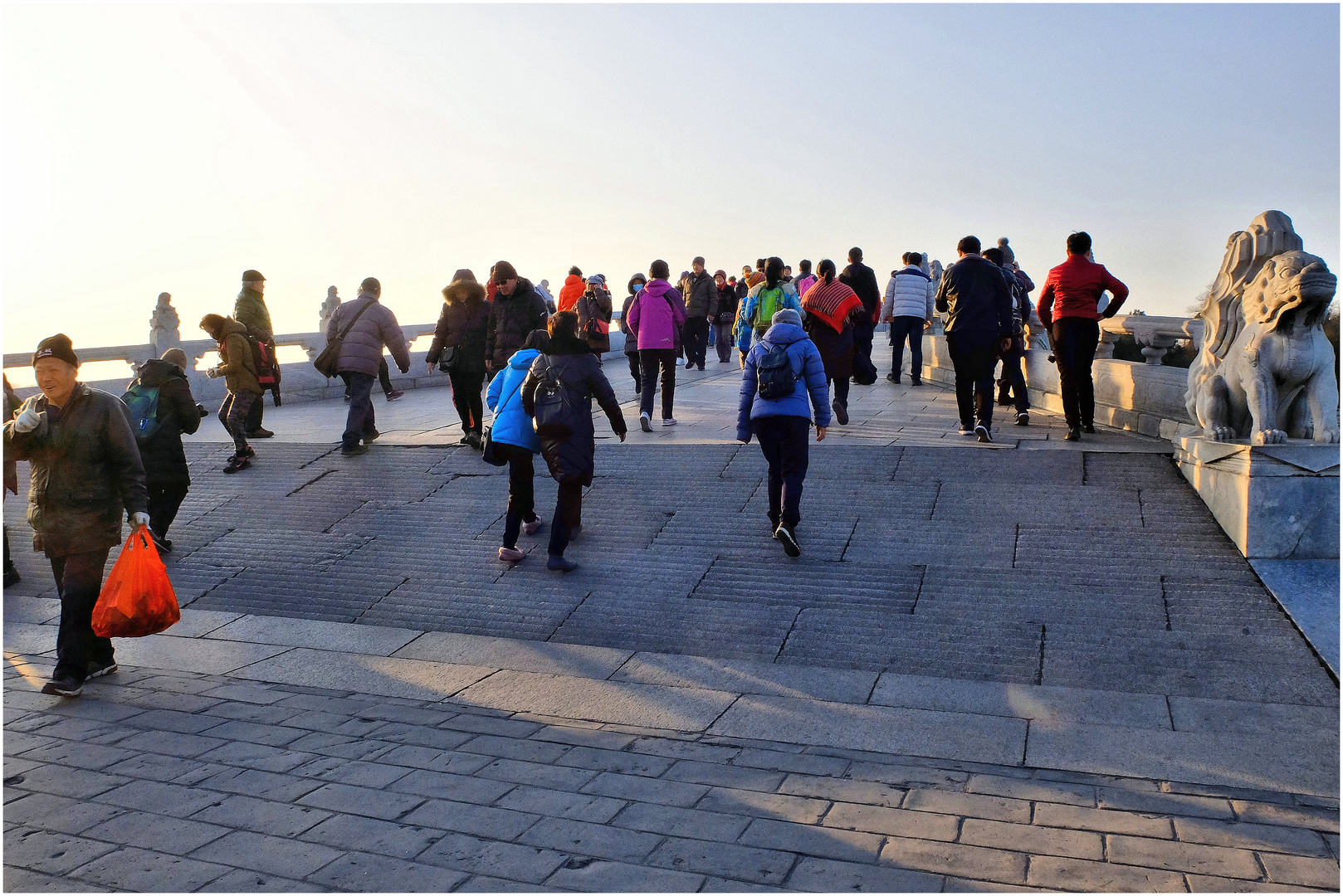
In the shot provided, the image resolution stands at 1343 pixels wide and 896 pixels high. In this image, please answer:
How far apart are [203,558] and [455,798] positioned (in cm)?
536

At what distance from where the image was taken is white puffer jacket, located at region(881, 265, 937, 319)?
14383mm

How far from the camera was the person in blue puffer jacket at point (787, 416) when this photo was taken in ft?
23.9

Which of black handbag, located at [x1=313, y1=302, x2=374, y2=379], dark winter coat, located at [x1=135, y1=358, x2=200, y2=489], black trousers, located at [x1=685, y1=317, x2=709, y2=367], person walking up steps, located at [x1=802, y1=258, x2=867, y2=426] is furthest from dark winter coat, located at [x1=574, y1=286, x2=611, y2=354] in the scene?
black trousers, located at [x1=685, y1=317, x2=709, y2=367]

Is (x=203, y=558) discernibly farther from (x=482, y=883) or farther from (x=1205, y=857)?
(x=1205, y=857)

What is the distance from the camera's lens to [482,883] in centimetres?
351

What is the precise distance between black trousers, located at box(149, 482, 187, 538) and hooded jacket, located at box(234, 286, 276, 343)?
3.33 metres

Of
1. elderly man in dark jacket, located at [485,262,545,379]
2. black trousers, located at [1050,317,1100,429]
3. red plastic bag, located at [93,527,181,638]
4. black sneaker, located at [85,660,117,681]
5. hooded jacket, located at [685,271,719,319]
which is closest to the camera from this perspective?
red plastic bag, located at [93,527,181,638]

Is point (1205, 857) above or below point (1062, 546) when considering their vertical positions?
below

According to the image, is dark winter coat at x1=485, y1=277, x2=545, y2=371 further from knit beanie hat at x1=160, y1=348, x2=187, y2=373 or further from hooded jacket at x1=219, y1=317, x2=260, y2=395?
hooded jacket at x1=219, y1=317, x2=260, y2=395

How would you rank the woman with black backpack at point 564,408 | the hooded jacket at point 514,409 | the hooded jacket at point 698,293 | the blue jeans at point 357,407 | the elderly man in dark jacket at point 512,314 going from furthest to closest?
the hooded jacket at point 698,293 → the blue jeans at point 357,407 → the elderly man in dark jacket at point 512,314 → the hooded jacket at point 514,409 → the woman with black backpack at point 564,408

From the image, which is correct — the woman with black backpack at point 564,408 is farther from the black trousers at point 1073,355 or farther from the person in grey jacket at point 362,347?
the black trousers at point 1073,355

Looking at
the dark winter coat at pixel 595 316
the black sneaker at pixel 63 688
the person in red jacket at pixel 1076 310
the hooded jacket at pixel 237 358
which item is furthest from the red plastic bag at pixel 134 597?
the person in red jacket at pixel 1076 310

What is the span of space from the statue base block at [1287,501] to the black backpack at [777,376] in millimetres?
2860

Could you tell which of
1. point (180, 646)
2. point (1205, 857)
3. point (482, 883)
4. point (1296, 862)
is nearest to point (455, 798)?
point (482, 883)
